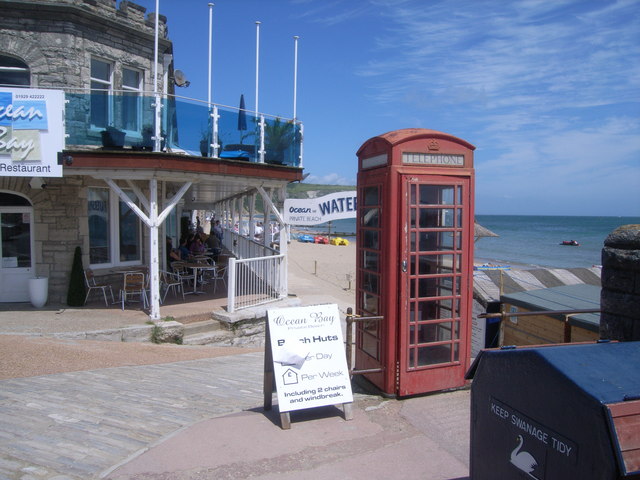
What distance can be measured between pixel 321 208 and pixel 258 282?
3.83m

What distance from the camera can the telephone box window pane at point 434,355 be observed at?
5.51 meters

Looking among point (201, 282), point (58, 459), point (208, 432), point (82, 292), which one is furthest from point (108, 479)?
point (201, 282)

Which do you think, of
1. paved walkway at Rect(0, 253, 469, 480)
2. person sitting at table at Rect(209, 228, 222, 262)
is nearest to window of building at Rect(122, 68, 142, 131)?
paved walkway at Rect(0, 253, 469, 480)

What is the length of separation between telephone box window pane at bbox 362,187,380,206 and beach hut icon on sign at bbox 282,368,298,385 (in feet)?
6.73

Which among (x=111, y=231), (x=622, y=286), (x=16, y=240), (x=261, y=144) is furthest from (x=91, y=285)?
(x=622, y=286)

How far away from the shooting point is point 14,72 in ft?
36.3

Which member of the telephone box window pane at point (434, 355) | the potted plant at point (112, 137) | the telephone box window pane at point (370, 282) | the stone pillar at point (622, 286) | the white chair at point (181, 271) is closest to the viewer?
the stone pillar at point (622, 286)

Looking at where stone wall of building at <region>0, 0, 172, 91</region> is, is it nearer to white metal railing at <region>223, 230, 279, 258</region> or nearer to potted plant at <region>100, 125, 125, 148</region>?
potted plant at <region>100, 125, 125, 148</region>

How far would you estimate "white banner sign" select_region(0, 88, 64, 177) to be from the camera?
9.34 m

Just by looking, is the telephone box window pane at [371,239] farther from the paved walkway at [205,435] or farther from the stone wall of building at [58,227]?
the stone wall of building at [58,227]

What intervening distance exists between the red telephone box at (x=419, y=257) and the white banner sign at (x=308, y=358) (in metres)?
0.57

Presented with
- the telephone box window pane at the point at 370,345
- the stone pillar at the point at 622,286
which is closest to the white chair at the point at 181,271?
the telephone box window pane at the point at 370,345

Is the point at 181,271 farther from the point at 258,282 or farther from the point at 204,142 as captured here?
the point at 204,142

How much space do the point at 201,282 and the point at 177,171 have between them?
423 cm
